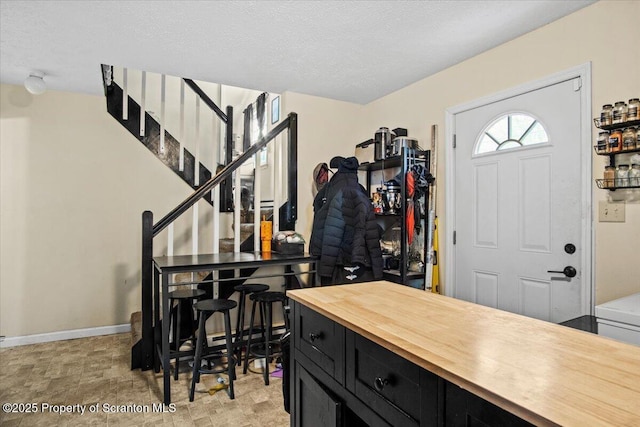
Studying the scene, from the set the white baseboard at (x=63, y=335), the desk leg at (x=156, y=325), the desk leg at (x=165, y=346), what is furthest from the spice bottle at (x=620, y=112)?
the white baseboard at (x=63, y=335)

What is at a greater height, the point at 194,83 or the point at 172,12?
the point at 194,83

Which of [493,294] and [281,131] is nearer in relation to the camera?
[493,294]

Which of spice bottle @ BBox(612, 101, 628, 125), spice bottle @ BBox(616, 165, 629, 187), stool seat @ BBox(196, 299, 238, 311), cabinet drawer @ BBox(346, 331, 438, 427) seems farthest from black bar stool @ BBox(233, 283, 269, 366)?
spice bottle @ BBox(612, 101, 628, 125)

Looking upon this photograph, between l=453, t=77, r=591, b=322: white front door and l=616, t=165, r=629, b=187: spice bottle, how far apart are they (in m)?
0.27

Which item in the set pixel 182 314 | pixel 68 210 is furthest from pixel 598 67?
pixel 68 210

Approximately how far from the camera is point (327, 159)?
13.7ft

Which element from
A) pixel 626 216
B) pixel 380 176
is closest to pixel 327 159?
pixel 380 176

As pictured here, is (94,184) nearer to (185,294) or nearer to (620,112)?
(185,294)

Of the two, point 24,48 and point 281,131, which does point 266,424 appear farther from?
point 24,48

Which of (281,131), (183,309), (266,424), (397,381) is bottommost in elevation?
(266,424)

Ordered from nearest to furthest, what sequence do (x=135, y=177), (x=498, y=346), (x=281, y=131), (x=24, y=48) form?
(x=498, y=346)
(x=24, y=48)
(x=281, y=131)
(x=135, y=177)

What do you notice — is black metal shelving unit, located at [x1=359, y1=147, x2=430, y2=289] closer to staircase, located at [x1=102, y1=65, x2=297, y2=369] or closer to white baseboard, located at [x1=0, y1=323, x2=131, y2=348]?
staircase, located at [x1=102, y1=65, x2=297, y2=369]

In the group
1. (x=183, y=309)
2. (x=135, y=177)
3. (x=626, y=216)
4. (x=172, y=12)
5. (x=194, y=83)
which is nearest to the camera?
(x=626, y=216)

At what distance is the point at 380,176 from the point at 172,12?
2.49 meters
